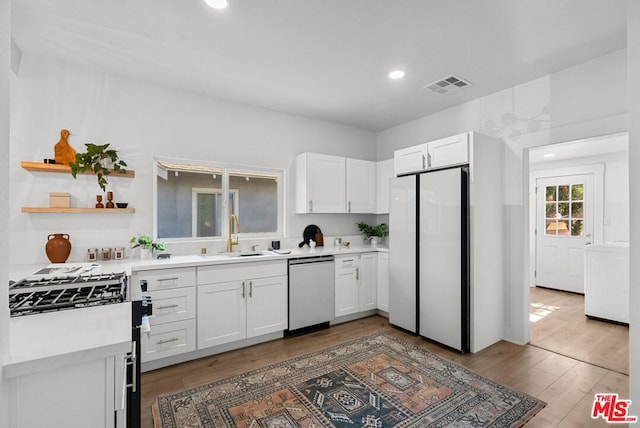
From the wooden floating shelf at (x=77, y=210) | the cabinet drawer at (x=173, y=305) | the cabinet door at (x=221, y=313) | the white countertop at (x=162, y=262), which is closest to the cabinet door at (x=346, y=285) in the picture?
→ the white countertop at (x=162, y=262)

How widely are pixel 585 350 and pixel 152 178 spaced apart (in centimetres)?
478

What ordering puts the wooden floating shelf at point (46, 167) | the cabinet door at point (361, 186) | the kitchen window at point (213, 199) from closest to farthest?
the wooden floating shelf at point (46, 167), the kitchen window at point (213, 199), the cabinet door at point (361, 186)

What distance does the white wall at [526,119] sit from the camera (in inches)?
105

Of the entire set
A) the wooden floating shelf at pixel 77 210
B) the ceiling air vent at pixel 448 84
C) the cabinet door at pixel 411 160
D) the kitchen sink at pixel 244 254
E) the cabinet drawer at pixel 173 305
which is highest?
the ceiling air vent at pixel 448 84

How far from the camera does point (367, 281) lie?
13.3 ft

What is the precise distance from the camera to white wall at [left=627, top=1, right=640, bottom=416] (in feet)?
5.49

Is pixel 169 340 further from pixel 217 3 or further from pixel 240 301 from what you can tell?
pixel 217 3

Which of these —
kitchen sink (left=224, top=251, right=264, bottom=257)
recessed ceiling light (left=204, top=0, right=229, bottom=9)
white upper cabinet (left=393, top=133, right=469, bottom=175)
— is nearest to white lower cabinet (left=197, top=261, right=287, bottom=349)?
kitchen sink (left=224, top=251, right=264, bottom=257)

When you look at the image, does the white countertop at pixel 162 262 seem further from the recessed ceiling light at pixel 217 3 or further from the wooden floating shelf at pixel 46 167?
the recessed ceiling light at pixel 217 3

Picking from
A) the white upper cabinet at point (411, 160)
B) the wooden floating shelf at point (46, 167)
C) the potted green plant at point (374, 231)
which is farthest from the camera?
the potted green plant at point (374, 231)

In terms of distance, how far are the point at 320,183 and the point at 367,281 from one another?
1458 millimetres

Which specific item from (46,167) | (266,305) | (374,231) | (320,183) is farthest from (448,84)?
(46,167)

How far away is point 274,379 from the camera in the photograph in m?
2.52

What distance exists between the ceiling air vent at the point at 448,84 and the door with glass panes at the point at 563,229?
3.69 meters
